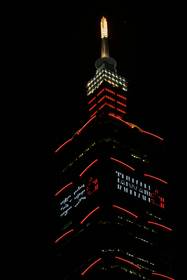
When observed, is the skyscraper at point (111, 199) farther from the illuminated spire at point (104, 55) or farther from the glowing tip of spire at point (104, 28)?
the glowing tip of spire at point (104, 28)

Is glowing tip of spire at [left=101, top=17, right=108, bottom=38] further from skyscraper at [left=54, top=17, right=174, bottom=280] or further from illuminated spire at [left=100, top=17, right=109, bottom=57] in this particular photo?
skyscraper at [left=54, top=17, right=174, bottom=280]

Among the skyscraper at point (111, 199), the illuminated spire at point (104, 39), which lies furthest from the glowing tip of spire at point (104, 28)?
the skyscraper at point (111, 199)

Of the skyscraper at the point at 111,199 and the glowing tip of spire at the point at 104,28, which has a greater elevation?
the glowing tip of spire at the point at 104,28

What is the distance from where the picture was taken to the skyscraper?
109375 millimetres

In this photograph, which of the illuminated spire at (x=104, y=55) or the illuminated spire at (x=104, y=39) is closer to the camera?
the illuminated spire at (x=104, y=55)

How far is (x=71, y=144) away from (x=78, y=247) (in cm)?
2013

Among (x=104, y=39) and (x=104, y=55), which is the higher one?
(x=104, y=39)

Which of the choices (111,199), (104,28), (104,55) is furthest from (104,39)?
(111,199)

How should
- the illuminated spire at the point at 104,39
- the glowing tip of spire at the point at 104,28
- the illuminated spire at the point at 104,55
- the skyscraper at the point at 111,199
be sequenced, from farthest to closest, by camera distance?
the illuminated spire at the point at 104,39 → the glowing tip of spire at the point at 104,28 → the illuminated spire at the point at 104,55 → the skyscraper at the point at 111,199

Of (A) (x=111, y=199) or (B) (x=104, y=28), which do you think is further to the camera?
(B) (x=104, y=28)

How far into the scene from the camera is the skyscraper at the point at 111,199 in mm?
109375

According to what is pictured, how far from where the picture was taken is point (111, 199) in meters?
112

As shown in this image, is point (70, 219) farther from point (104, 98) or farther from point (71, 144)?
point (104, 98)

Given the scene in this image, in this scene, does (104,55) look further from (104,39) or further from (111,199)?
(111,199)
